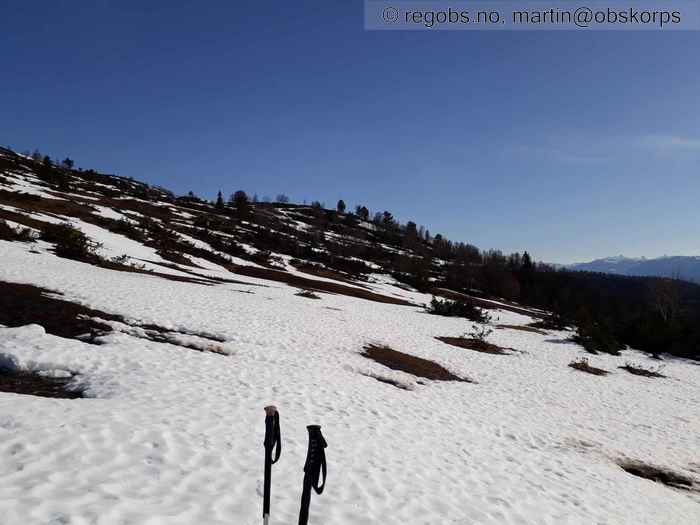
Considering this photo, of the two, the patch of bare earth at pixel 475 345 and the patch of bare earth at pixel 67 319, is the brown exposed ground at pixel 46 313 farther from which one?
the patch of bare earth at pixel 475 345

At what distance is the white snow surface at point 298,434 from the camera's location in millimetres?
5320

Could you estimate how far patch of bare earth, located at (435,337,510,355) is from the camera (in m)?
22.9

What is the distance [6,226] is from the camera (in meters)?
25.7

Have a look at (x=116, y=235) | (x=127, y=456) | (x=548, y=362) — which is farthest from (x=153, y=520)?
(x=116, y=235)

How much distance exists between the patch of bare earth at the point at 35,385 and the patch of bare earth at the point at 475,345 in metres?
19.2

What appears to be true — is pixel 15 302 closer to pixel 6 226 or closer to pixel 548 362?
pixel 6 226

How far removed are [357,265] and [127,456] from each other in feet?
211

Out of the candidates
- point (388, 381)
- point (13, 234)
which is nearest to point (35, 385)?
point (388, 381)

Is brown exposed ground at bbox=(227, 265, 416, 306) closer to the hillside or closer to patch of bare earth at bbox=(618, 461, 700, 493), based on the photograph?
the hillside

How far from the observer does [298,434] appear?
8086 millimetres

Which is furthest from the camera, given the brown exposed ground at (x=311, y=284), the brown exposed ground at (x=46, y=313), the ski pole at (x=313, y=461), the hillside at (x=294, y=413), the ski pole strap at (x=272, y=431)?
the brown exposed ground at (x=311, y=284)

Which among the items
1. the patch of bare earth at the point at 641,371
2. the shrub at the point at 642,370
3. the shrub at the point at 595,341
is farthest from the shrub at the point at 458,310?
the patch of bare earth at the point at 641,371

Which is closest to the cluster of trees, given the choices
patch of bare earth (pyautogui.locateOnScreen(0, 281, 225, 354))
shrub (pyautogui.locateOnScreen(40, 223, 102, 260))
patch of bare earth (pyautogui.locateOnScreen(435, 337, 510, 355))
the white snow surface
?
patch of bare earth (pyautogui.locateOnScreen(435, 337, 510, 355))

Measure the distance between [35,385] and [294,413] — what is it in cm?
552
